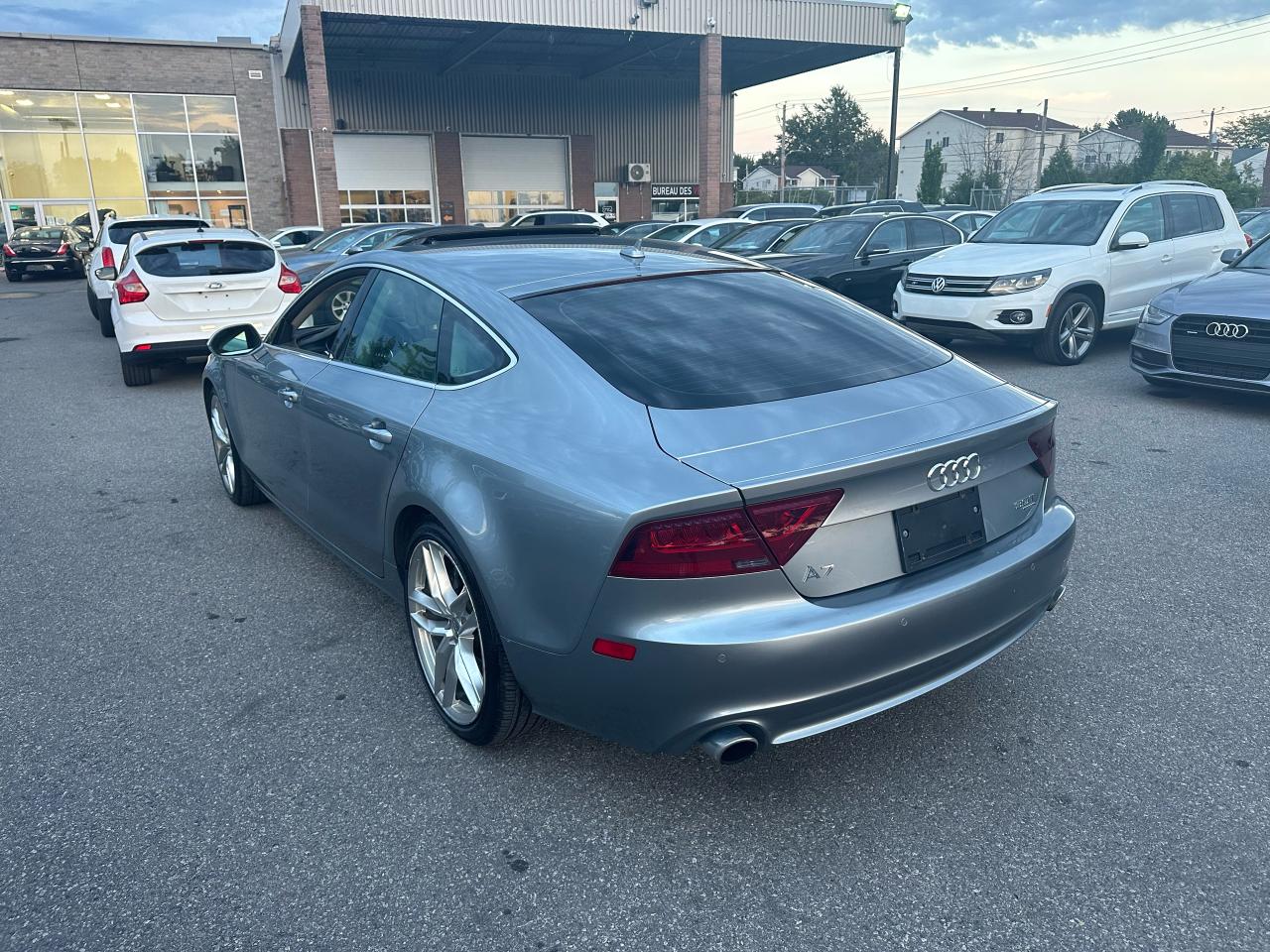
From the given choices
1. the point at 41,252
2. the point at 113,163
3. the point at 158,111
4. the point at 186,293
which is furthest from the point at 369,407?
the point at 113,163

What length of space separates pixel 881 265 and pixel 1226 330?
514 cm

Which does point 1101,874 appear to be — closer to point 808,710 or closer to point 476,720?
point 808,710

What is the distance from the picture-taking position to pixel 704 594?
239cm

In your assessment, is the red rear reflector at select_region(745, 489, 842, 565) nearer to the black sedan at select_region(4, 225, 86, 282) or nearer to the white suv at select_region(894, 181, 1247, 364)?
the white suv at select_region(894, 181, 1247, 364)

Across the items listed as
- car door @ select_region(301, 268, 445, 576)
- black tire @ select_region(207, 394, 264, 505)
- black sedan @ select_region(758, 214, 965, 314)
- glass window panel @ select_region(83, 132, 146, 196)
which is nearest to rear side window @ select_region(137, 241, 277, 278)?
black tire @ select_region(207, 394, 264, 505)

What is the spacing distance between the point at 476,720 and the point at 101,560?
3005 mm

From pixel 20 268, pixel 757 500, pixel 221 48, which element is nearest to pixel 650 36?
pixel 221 48

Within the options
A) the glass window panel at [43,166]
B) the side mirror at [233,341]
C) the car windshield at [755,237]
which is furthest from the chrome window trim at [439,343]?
the glass window panel at [43,166]

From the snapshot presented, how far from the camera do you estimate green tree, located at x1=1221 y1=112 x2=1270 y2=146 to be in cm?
9556

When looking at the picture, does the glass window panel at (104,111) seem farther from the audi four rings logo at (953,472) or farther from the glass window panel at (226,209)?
the audi four rings logo at (953,472)

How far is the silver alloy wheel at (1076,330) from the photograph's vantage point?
9.76m

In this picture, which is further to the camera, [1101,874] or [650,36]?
[650,36]

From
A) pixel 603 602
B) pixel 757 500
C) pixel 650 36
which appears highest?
pixel 650 36

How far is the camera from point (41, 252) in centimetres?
2823
